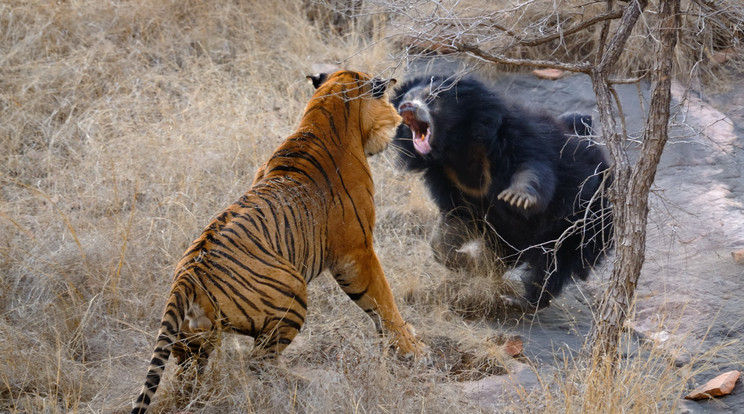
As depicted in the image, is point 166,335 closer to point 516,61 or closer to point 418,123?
point 516,61

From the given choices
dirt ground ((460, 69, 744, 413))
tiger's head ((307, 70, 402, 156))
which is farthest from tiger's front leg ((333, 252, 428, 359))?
dirt ground ((460, 69, 744, 413))

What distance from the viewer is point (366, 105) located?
431 centimetres

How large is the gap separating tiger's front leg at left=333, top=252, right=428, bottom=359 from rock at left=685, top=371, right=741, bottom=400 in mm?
1391

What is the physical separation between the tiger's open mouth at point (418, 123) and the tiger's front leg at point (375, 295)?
1.24 metres

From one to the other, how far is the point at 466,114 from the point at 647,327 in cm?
182

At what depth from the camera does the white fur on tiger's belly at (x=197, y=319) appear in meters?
3.30

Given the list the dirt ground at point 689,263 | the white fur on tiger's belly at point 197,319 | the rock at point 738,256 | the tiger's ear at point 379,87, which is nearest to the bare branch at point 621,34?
the dirt ground at point 689,263

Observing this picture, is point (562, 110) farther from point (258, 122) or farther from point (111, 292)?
point (111, 292)

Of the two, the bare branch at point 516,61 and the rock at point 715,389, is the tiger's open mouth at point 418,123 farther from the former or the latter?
the rock at point 715,389

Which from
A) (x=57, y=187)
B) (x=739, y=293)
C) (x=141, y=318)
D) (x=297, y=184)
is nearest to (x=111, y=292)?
(x=141, y=318)

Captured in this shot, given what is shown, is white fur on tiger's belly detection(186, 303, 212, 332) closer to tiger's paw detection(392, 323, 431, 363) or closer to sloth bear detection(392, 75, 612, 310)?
tiger's paw detection(392, 323, 431, 363)

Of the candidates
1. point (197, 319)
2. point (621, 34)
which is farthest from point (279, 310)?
point (621, 34)

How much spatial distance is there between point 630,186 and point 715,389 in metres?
1.14

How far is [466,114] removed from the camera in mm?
5195
